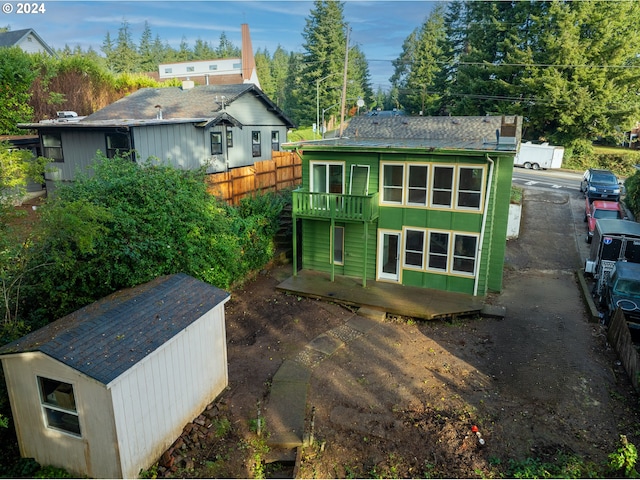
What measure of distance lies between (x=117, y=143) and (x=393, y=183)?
11509mm

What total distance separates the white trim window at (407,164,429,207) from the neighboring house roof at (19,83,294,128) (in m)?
11.2

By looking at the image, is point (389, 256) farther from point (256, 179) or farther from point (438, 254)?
point (256, 179)

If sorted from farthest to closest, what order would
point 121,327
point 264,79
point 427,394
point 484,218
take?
point 264,79, point 484,218, point 427,394, point 121,327

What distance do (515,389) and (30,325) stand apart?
10.9 m

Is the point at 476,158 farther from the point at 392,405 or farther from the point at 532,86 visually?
the point at 532,86

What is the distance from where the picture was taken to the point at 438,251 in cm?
1504

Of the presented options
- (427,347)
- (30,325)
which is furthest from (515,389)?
(30,325)

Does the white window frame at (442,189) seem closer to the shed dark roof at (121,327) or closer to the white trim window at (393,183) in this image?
the white trim window at (393,183)

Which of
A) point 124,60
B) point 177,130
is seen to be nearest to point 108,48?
point 124,60

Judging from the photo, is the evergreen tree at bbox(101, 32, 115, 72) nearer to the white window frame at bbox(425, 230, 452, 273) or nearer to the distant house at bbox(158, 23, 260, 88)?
the distant house at bbox(158, 23, 260, 88)

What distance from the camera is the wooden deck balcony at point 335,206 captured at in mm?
14781

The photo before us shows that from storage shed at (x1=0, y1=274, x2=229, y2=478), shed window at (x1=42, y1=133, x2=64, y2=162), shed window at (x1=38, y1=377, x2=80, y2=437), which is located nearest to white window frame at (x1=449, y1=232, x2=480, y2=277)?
storage shed at (x1=0, y1=274, x2=229, y2=478)

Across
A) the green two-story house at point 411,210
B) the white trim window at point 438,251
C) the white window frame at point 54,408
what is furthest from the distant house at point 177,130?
the white trim window at point 438,251

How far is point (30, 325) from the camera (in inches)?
363
